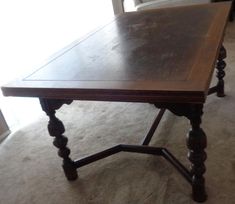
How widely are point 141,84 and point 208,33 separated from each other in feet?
1.71

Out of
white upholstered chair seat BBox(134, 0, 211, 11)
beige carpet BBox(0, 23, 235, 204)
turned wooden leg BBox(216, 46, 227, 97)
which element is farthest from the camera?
white upholstered chair seat BBox(134, 0, 211, 11)

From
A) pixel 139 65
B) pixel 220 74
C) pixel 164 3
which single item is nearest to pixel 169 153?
pixel 139 65

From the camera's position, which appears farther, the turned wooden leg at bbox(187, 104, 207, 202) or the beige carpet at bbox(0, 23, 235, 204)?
the beige carpet at bbox(0, 23, 235, 204)

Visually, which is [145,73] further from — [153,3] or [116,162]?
Answer: [153,3]

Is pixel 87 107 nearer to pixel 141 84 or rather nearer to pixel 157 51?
pixel 157 51

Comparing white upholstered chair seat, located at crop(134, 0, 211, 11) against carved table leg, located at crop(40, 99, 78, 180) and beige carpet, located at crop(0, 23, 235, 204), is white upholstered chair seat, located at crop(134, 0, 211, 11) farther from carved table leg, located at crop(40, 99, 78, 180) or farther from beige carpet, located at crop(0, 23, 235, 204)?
carved table leg, located at crop(40, 99, 78, 180)

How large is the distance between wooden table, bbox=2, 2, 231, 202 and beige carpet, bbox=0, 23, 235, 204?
0.08 m

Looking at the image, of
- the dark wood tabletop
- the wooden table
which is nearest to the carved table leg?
the wooden table

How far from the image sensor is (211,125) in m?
1.75

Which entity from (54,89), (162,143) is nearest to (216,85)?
(162,143)

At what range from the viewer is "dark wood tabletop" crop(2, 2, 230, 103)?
962 millimetres

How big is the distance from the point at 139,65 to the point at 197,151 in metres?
0.38

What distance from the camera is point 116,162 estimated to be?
5.21 feet

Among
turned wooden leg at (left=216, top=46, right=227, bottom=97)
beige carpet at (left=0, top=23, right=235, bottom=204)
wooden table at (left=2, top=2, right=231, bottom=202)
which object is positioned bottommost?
beige carpet at (left=0, top=23, right=235, bottom=204)
